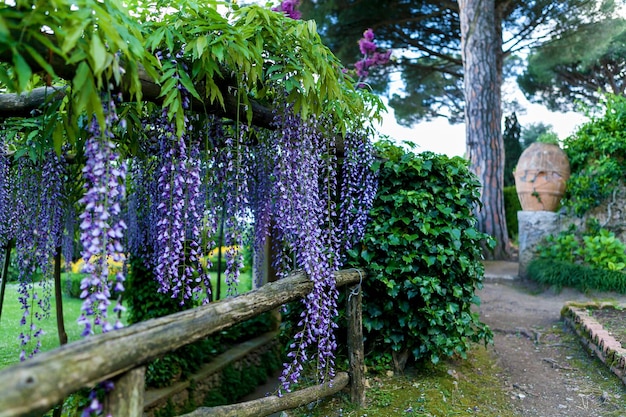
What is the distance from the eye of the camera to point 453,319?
10.9 ft

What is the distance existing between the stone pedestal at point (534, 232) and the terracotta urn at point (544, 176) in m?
0.30

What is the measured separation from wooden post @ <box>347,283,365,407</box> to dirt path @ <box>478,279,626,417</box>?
1.02 m

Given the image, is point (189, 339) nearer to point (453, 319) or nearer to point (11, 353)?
point (453, 319)

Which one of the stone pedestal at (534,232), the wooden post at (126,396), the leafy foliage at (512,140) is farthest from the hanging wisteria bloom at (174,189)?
the leafy foliage at (512,140)

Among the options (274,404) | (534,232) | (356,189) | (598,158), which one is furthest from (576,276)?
(274,404)

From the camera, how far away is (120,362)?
1235 mm

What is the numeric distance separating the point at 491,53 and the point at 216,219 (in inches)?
280

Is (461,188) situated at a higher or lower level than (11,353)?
higher

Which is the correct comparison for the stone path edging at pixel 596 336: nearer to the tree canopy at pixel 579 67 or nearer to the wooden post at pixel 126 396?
the wooden post at pixel 126 396

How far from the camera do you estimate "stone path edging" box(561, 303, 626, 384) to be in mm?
3453

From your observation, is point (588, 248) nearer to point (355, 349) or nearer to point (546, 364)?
point (546, 364)

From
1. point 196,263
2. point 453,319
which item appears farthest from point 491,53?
point 196,263

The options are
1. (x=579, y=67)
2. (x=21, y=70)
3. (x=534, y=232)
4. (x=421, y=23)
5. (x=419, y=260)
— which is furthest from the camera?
(x=579, y=67)

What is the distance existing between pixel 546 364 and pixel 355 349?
1.90 meters
